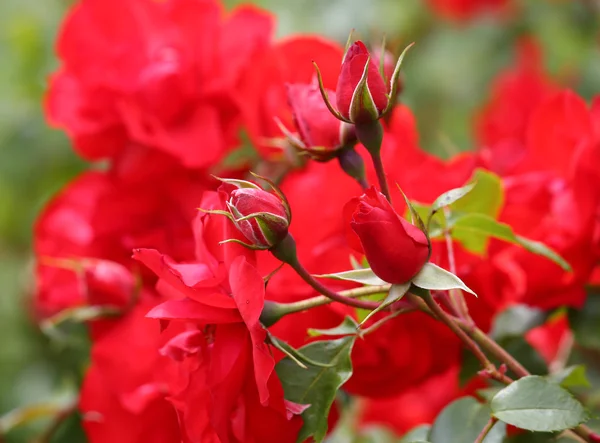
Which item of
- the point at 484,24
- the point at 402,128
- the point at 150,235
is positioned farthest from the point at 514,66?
the point at 150,235

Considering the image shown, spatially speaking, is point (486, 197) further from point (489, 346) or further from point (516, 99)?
point (516, 99)

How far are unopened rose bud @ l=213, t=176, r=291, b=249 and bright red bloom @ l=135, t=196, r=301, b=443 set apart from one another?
1 centimetres

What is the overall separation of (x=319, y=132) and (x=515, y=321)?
209 mm

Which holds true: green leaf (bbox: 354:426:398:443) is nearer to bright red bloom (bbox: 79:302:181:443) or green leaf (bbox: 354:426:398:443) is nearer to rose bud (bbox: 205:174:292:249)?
bright red bloom (bbox: 79:302:181:443)

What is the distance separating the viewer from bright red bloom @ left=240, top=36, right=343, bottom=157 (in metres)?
0.62

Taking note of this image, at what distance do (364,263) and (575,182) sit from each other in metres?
0.17

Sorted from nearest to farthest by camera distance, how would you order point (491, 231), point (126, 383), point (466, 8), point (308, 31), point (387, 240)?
point (387, 240) < point (491, 231) < point (126, 383) < point (308, 31) < point (466, 8)

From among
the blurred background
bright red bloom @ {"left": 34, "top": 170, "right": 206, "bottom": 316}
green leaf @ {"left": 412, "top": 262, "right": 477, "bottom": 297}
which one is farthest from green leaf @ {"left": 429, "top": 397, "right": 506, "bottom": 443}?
the blurred background

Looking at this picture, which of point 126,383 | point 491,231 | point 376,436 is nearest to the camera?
point 491,231

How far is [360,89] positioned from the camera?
0.40m

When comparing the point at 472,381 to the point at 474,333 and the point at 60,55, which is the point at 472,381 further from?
the point at 60,55

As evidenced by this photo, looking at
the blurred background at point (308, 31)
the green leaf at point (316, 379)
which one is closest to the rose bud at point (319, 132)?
the green leaf at point (316, 379)

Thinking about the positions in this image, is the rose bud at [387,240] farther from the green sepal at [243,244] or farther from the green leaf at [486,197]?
the green leaf at [486,197]

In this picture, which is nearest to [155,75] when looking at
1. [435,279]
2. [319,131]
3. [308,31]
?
[319,131]
